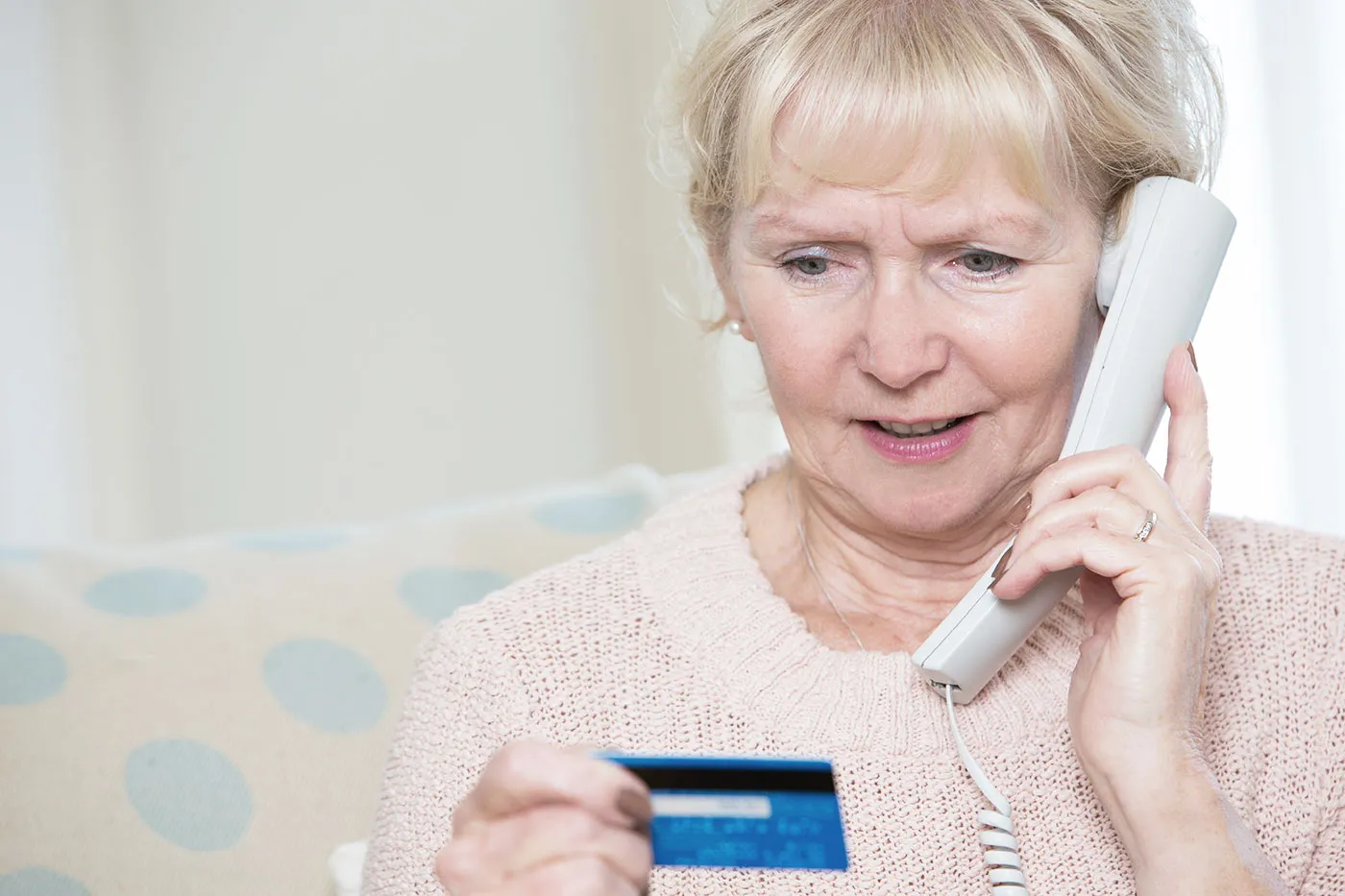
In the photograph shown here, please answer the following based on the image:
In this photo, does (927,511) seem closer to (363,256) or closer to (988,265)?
(988,265)

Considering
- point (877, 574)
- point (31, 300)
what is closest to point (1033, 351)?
point (877, 574)

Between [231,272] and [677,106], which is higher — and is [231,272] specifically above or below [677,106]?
below

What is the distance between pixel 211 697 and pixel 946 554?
77cm

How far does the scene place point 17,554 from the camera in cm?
158

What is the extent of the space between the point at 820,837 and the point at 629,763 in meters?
0.12

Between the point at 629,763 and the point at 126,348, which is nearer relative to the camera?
the point at 629,763

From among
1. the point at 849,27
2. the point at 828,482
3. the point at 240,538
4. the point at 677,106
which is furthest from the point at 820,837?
the point at 240,538

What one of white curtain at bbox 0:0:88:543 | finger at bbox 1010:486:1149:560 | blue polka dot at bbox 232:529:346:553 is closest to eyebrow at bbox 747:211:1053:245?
finger at bbox 1010:486:1149:560

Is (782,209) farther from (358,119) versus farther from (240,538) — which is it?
(358,119)

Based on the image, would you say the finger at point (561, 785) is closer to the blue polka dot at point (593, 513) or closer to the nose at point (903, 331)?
the nose at point (903, 331)

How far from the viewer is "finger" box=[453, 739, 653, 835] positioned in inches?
32.6

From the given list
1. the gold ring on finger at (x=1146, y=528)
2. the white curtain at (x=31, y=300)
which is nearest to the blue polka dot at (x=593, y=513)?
the gold ring on finger at (x=1146, y=528)

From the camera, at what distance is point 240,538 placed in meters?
1.69

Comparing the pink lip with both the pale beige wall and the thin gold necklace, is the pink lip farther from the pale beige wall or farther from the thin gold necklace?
the pale beige wall
